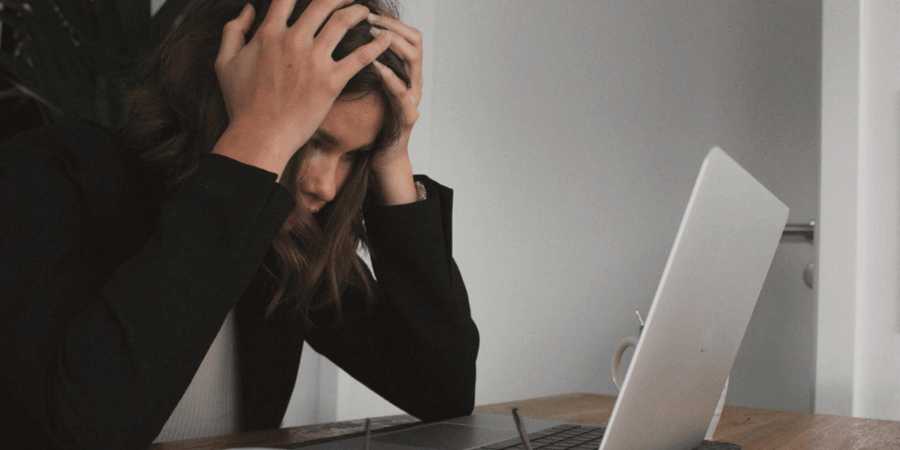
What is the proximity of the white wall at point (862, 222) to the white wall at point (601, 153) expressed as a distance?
2.66 ft

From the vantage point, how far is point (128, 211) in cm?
80

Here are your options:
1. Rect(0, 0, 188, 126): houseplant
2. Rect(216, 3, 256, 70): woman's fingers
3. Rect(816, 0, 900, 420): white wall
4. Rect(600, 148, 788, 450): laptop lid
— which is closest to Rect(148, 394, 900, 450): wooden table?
Rect(600, 148, 788, 450): laptop lid

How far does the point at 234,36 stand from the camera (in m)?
0.79

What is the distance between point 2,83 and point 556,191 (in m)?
1.67

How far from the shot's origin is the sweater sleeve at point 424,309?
979 mm

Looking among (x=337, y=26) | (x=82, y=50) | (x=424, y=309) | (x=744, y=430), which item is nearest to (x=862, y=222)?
(x=744, y=430)

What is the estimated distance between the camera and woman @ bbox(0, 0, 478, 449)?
632 mm

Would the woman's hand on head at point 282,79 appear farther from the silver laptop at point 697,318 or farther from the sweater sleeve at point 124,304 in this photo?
the silver laptop at point 697,318

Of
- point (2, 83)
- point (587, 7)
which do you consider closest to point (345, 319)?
point (2, 83)

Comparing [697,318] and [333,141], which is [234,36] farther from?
[697,318]

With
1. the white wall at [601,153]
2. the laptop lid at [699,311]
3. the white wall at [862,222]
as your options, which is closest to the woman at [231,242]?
the laptop lid at [699,311]

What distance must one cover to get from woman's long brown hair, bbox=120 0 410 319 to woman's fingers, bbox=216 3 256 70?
18mm

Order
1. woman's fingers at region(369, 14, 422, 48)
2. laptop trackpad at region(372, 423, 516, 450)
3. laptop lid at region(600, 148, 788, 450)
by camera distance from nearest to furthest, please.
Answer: laptop lid at region(600, 148, 788, 450) < laptop trackpad at region(372, 423, 516, 450) < woman's fingers at region(369, 14, 422, 48)

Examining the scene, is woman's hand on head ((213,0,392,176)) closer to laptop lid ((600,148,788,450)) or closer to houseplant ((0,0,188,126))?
laptop lid ((600,148,788,450))
